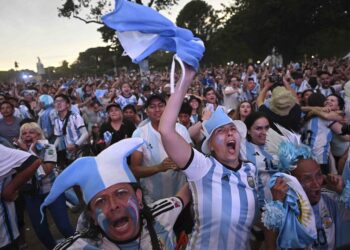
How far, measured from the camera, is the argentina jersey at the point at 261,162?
3.04m

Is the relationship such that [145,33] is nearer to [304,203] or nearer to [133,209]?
[133,209]

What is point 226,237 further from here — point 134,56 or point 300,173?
point 134,56

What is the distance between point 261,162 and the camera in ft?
11.0

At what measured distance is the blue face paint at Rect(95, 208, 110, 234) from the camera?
1.98 m

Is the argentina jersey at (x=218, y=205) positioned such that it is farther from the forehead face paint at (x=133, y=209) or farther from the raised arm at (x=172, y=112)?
the forehead face paint at (x=133, y=209)

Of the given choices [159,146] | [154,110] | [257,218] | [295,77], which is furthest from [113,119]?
[295,77]

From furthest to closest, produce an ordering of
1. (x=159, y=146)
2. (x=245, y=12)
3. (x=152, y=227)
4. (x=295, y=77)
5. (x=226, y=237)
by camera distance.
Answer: (x=245, y=12)
(x=295, y=77)
(x=159, y=146)
(x=226, y=237)
(x=152, y=227)

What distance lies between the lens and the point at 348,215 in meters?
2.62

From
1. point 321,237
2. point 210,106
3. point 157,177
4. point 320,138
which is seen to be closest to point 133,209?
point 321,237

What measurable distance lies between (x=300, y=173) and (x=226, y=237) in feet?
2.28

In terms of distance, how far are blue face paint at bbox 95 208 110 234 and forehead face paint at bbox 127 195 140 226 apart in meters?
0.14

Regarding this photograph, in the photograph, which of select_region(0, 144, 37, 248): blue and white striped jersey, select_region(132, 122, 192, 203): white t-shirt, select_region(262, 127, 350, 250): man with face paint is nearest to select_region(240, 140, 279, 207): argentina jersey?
select_region(262, 127, 350, 250): man with face paint

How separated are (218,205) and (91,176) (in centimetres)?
89

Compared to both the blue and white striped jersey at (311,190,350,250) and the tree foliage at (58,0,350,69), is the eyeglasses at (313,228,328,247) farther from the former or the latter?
the tree foliage at (58,0,350,69)
